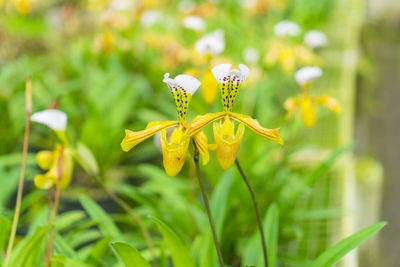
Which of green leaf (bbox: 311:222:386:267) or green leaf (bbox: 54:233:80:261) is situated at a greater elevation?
green leaf (bbox: 311:222:386:267)

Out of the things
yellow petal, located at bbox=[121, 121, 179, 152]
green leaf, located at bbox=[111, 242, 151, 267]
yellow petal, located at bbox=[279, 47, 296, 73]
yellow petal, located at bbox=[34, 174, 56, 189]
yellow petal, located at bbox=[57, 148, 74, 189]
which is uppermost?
yellow petal, located at bbox=[279, 47, 296, 73]

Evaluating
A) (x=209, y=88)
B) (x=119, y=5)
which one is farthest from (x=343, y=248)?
(x=119, y=5)

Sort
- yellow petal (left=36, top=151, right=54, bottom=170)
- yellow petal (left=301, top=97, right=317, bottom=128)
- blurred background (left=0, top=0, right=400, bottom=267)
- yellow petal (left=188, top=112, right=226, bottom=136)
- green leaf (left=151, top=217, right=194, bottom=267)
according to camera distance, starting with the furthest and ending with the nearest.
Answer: blurred background (left=0, top=0, right=400, bottom=267) < yellow petal (left=301, top=97, right=317, bottom=128) < yellow petal (left=36, top=151, right=54, bottom=170) < green leaf (left=151, top=217, right=194, bottom=267) < yellow petal (left=188, top=112, right=226, bottom=136)

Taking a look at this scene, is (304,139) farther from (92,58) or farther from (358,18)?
(358,18)

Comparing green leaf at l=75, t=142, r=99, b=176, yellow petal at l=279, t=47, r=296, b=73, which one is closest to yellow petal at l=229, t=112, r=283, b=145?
green leaf at l=75, t=142, r=99, b=176

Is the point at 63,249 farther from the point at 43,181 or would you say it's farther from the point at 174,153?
the point at 174,153

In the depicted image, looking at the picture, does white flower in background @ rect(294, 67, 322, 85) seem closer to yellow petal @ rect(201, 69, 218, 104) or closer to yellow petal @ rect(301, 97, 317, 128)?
yellow petal @ rect(301, 97, 317, 128)

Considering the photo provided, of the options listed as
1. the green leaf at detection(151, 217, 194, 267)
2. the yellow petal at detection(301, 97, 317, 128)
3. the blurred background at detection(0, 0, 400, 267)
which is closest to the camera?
the green leaf at detection(151, 217, 194, 267)

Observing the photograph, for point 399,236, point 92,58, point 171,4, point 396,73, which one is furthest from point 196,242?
point 171,4
